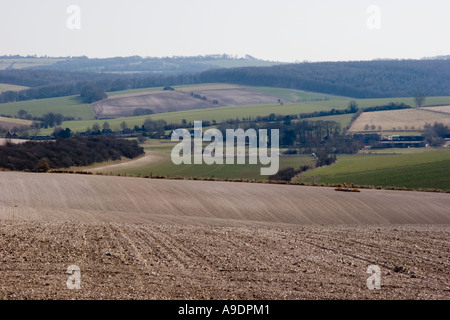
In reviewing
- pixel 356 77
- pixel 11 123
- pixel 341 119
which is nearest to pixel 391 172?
pixel 341 119

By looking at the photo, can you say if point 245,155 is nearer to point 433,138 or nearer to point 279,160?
point 279,160

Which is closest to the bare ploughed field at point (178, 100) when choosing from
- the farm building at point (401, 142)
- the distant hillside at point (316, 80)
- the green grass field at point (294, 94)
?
the green grass field at point (294, 94)

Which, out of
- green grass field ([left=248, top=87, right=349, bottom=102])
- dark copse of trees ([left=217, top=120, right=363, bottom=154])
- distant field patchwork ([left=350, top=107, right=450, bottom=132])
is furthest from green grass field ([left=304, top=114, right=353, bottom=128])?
green grass field ([left=248, top=87, right=349, bottom=102])

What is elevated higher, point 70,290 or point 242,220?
point 70,290

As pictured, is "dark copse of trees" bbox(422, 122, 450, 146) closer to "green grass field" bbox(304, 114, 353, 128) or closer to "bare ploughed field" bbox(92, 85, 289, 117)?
"green grass field" bbox(304, 114, 353, 128)

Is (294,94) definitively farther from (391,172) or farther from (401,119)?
(391,172)

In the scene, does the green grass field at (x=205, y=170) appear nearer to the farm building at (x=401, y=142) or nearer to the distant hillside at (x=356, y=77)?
the farm building at (x=401, y=142)
